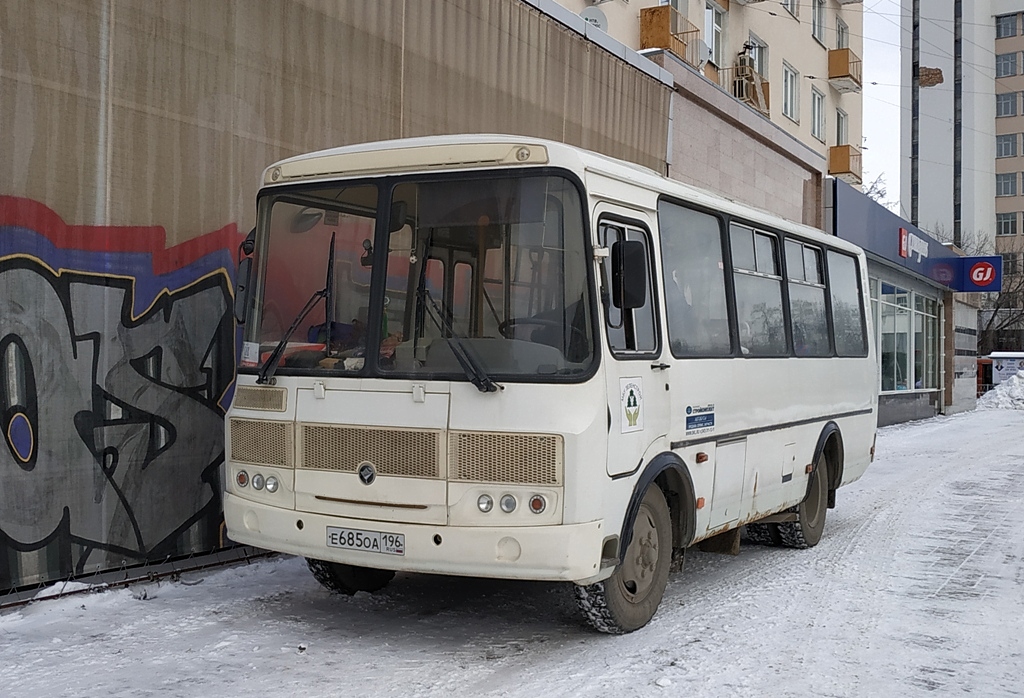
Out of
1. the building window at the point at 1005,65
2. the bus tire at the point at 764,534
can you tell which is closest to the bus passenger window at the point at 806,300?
the bus tire at the point at 764,534

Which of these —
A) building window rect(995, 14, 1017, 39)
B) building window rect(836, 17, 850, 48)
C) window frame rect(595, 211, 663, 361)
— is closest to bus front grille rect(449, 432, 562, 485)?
window frame rect(595, 211, 663, 361)

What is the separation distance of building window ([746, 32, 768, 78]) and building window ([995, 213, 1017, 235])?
59.6 meters

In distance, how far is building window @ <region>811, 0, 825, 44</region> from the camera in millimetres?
28633

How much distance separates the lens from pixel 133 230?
25.3 feet

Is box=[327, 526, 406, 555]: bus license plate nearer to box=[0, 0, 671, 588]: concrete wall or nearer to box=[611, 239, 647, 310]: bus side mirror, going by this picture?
box=[611, 239, 647, 310]: bus side mirror

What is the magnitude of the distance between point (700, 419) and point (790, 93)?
2153 cm

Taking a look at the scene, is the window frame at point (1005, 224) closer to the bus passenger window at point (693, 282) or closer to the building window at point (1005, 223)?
the building window at point (1005, 223)

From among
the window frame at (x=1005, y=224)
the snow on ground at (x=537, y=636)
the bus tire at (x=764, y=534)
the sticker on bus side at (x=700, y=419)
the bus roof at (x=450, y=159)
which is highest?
the window frame at (x=1005, y=224)

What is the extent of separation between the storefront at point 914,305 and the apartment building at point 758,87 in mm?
1882

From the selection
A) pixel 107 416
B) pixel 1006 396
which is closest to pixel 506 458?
pixel 107 416

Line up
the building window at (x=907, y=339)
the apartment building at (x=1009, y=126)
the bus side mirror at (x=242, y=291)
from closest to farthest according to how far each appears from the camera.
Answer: the bus side mirror at (x=242, y=291), the building window at (x=907, y=339), the apartment building at (x=1009, y=126)

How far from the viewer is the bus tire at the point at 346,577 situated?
7238mm

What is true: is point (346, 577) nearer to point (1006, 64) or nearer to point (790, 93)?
point (790, 93)

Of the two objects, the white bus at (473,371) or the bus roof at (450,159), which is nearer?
the white bus at (473,371)
